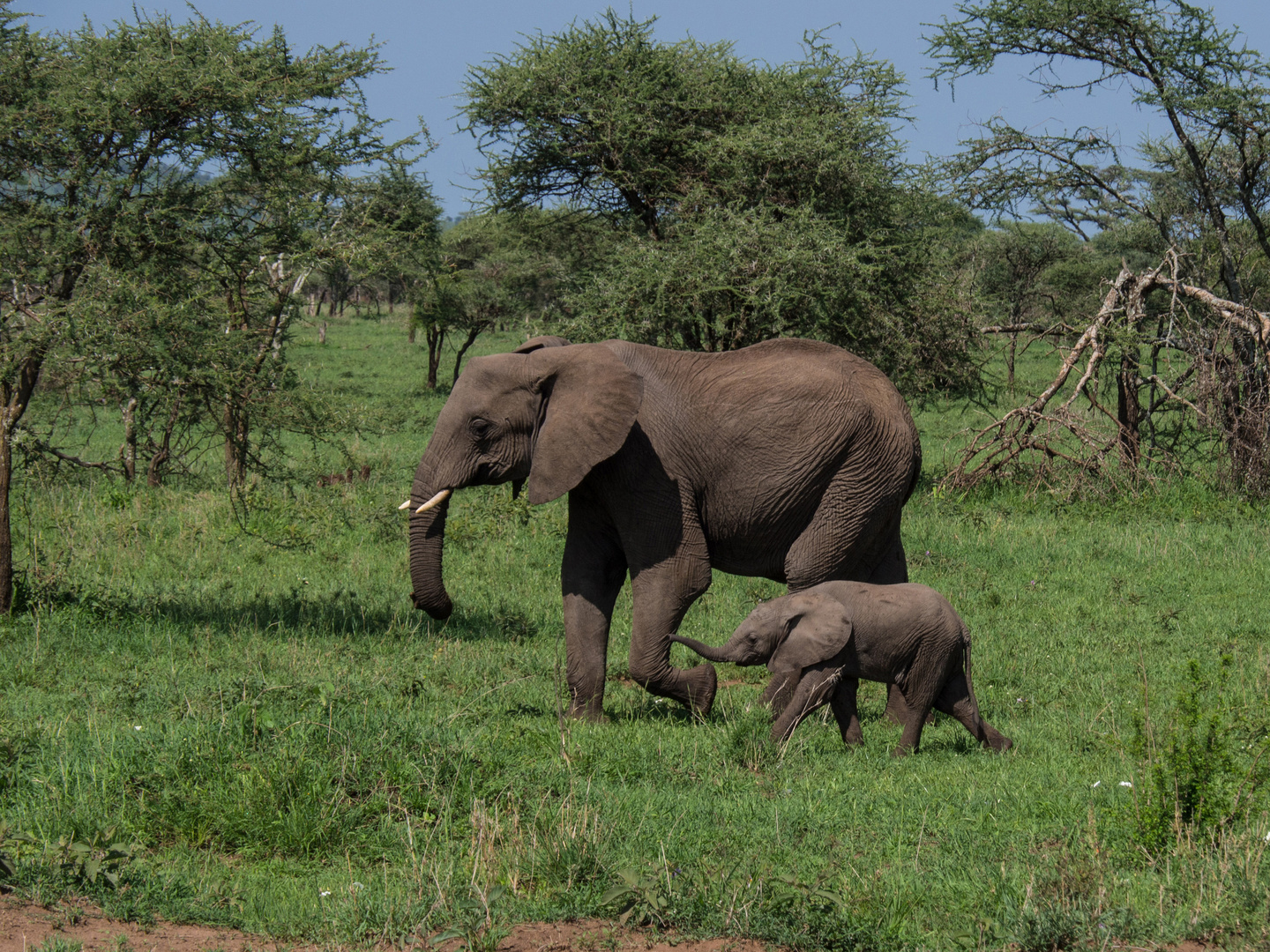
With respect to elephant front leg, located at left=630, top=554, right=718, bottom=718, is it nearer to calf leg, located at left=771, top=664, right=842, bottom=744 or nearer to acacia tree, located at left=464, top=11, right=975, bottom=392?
calf leg, located at left=771, top=664, right=842, bottom=744

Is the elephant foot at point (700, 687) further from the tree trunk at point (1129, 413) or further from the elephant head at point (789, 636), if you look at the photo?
the tree trunk at point (1129, 413)

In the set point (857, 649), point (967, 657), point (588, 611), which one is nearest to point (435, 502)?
point (588, 611)

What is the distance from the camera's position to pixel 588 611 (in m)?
8.34

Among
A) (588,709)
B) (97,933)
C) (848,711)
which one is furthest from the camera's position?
(588,709)

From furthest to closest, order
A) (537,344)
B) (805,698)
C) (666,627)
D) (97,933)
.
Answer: (537,344)
(666,627)
(805,698)
(97,933)

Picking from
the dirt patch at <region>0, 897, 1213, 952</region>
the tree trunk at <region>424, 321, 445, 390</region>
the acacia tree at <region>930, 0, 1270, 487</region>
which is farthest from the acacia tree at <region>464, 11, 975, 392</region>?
the tree trunk at <region>424, 321, 445, 390</region>

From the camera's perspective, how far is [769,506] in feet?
27.3

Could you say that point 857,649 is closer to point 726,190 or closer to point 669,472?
point 669,472

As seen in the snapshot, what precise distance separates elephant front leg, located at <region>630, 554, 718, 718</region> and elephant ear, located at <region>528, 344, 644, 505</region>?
A: 854 mm

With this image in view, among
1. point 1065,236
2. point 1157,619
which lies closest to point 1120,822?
point 1157,619

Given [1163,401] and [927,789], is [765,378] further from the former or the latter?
[1163,401]

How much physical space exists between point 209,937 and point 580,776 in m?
2.47

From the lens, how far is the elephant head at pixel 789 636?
283 inches

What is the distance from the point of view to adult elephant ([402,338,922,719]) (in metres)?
8.14
